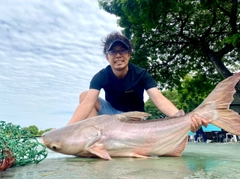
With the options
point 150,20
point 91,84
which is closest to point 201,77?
point 150,20

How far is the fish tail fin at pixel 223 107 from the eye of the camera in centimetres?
278

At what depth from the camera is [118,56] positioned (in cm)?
358

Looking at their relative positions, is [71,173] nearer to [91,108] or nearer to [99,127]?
[99,127]

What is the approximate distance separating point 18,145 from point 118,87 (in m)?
1.64

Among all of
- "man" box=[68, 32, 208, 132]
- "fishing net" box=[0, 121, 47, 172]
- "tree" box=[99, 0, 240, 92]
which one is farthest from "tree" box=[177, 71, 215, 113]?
"fishing net" box=[0, 121, 47, 172]

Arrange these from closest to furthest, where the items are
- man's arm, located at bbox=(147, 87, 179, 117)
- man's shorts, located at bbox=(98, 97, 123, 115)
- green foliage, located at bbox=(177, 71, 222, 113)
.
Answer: man's arm, located at bbox=(147, 87, 179, 117)
man's shorts, located at bbox=(98, 97, 123, 115)
green foliage, located at bbox=(177, 71, 222, 113)

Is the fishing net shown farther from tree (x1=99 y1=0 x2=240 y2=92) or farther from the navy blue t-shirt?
tree (x1=99 y1=0 x2=240 y2=92)

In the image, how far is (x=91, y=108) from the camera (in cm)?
345

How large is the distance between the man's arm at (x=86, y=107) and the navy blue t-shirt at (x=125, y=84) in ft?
0.37

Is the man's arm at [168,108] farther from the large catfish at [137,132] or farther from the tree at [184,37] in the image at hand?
the tree at [184,37]

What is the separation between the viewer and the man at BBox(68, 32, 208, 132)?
343 centimetres

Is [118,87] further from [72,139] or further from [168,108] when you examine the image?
[72,139]

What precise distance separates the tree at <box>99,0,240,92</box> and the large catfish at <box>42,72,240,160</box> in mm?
8304

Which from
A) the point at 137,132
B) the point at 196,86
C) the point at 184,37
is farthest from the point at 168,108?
the point at 196,86
